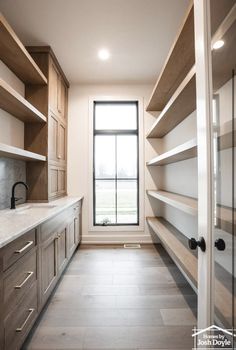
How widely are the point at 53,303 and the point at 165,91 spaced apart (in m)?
3.01

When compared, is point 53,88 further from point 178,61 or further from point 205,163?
point 205,163

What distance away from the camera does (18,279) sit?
1470mm

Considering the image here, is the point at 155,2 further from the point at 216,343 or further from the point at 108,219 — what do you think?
the point at 108,219

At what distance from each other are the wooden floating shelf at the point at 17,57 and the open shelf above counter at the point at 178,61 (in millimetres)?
1527

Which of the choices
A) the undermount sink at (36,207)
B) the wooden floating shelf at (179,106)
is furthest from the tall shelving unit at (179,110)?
the undermount sink at (36,207)

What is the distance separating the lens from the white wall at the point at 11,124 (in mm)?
2598

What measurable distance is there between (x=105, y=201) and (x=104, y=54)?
8.11ft

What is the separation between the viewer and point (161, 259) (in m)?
3.38

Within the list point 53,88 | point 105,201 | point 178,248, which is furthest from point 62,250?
point 53,88

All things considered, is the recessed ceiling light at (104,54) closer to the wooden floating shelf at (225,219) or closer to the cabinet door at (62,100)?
the cabinet door at (62,100)

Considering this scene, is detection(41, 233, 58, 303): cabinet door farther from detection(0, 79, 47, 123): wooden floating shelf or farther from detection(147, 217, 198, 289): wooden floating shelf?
detection(0, 79, 47, 123): wooden floating shelf

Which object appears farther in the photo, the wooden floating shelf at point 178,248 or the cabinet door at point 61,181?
the cabinet door at point 61,181

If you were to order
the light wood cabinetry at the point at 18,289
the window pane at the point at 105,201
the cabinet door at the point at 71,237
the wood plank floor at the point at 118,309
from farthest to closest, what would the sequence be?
the window pane at the point at 105,201, the cabinet door at the point at 71,237, the wood plank floor at the point at 118,309, the light wood cabinetry at the point at 18,289

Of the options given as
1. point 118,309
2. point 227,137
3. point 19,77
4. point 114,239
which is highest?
point 19,77
